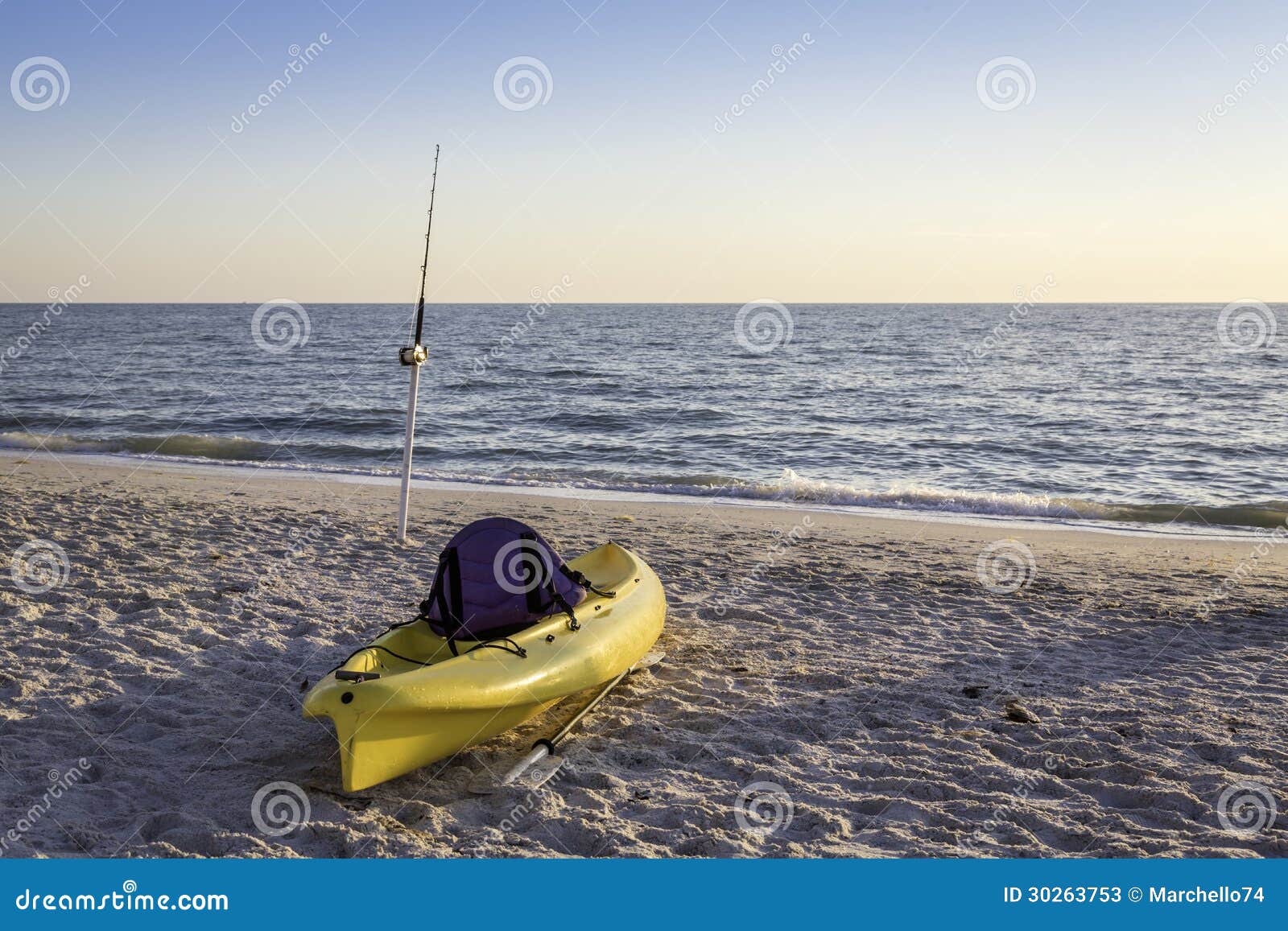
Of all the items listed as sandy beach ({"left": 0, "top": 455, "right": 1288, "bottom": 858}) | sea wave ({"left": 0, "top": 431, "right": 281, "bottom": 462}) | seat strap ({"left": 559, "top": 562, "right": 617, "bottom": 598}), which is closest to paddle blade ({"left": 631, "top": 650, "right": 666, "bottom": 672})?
sandy beach ({"left": 0, "top": 455, "right": 1288, "bottom": 858})

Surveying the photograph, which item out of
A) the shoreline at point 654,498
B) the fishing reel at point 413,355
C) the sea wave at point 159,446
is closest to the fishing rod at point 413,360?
the fishing reel at point 413,355

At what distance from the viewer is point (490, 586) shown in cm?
577

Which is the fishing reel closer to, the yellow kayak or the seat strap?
the seat strap

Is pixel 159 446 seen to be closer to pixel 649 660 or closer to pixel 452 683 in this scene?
pixel 649 660

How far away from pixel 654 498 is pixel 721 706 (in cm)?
853

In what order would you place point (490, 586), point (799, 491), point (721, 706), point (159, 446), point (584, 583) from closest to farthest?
point (490, 586) < point (721, 706) < point (584, 583) < point (799, 491) < point (159, 446)

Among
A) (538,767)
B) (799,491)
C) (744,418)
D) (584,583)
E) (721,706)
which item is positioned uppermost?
(744,418)

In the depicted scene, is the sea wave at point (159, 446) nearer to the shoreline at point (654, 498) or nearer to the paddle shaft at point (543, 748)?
the shoreline at point (654, 498)

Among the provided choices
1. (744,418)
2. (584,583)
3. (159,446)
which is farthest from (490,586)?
(744,418)

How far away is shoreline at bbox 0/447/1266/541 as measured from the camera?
12.9 meters

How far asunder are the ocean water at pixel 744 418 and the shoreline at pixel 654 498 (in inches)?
12.9

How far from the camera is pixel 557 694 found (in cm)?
550

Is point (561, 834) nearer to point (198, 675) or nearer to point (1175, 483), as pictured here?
point (198, 675)

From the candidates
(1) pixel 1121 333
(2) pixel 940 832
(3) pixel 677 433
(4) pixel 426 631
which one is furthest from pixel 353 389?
(1) pixel 1121 333
